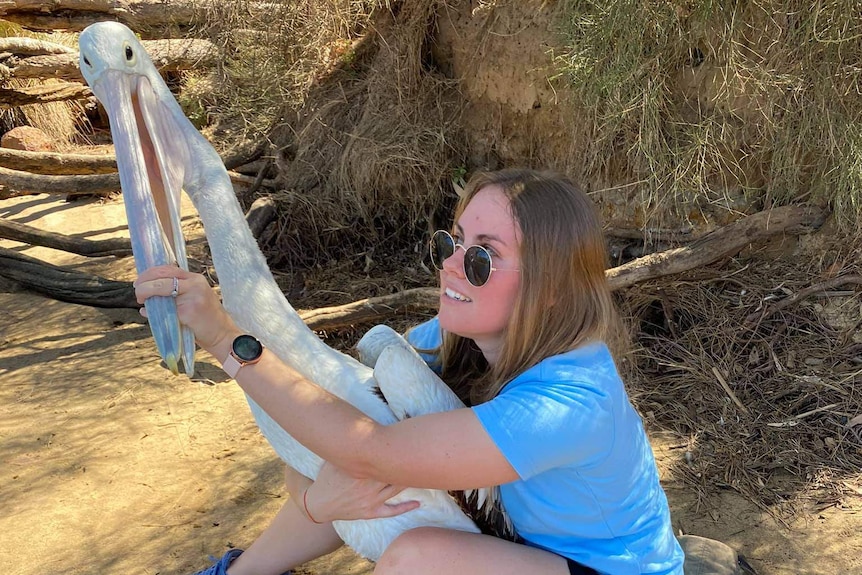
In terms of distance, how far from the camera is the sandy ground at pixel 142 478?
2.33 m

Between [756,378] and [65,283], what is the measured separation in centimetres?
367

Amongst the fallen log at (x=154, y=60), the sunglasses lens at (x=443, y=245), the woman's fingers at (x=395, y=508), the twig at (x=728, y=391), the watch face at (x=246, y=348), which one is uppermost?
the fallen log at (x=154, y=60)

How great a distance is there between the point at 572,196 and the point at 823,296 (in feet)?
6.83

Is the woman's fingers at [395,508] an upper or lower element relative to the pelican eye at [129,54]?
lower

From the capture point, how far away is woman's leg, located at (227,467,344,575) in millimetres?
2004

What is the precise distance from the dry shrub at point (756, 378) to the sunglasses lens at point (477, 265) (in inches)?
56.8

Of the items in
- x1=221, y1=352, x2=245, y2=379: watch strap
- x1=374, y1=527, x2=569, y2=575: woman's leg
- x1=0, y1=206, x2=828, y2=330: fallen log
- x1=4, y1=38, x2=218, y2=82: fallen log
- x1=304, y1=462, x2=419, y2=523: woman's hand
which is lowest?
x1=374, y1=527, x2=569, y2=575: woman's leg

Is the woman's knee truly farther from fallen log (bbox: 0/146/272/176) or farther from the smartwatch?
fallen log (bbox: 0/146/272/176)

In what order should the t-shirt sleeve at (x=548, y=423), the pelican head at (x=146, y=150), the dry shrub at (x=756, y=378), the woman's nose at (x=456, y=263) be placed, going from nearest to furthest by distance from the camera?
the t-shirt sleeve at (x=548, y=423) → the pelican head at (x=146, y=150) → the woman's nose at (x=456, y=263) → the dry shrub at (x=756, y=378)

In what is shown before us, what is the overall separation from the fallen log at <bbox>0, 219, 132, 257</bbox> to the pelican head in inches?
116

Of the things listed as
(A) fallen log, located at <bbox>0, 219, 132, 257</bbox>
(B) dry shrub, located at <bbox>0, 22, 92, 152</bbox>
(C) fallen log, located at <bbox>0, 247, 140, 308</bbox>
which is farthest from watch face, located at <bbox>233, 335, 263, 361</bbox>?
(B) dry shrub, located at <bbox>0, 22, 92, 152</bbox>

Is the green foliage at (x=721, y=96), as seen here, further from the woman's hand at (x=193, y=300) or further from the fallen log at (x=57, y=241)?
the fallen log at (x=57, y=241)

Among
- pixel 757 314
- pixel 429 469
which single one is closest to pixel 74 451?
pixel 429 469

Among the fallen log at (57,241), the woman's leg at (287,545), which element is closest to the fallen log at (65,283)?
the fallen log at (57,241)
